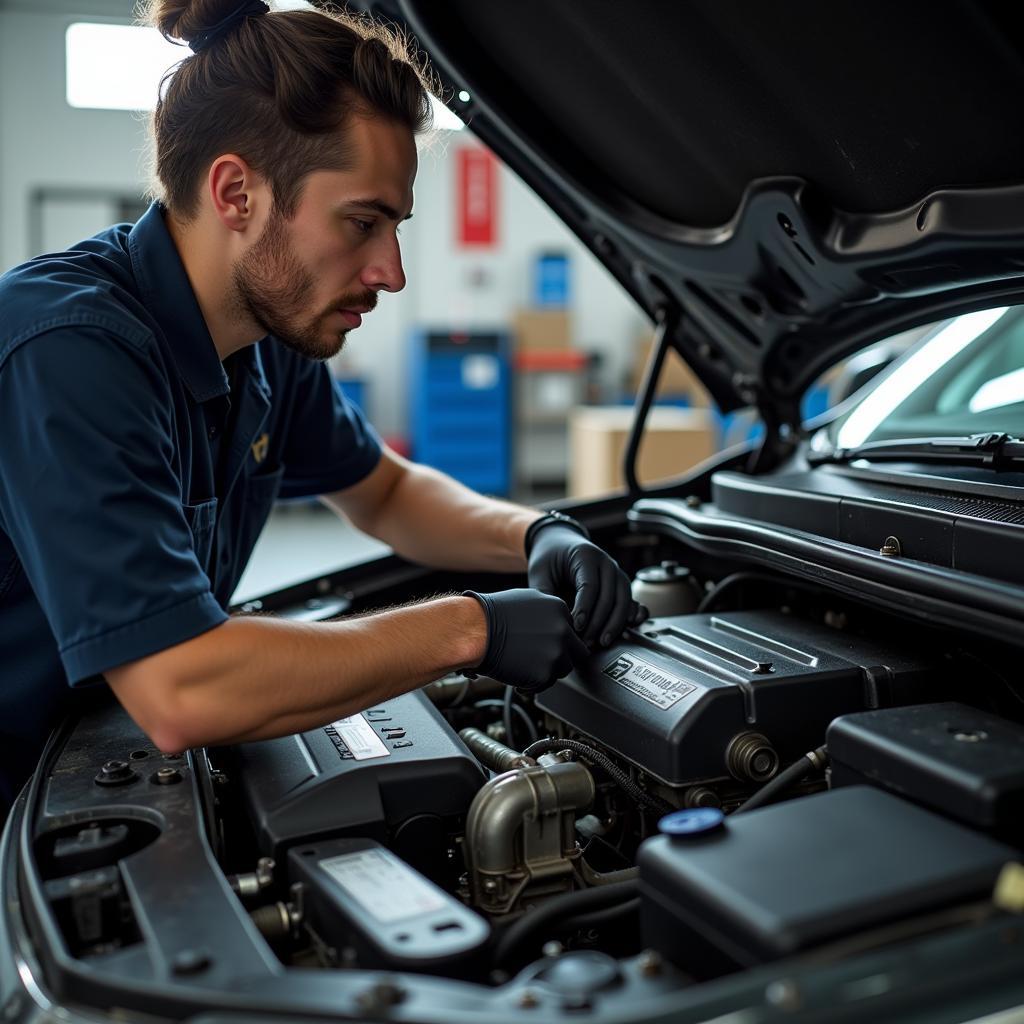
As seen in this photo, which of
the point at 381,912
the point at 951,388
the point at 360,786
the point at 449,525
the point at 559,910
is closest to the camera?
the point at 381,912

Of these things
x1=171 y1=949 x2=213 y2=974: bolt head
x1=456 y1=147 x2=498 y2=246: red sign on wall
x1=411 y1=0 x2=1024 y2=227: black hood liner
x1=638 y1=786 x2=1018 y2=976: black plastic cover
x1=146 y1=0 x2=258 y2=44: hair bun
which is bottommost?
x1=171 y1=949 x2=213 y2=974: bolt head

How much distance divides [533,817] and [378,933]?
27 cm

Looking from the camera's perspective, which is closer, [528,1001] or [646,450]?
[528,1001]

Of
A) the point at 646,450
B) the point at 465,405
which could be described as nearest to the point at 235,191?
the point at 646,450

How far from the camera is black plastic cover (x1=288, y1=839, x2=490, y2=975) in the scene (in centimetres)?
87

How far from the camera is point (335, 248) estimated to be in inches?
55.5

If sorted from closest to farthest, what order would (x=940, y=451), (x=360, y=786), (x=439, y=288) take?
(x=360, y=786)
(x=940, y=451)
(x=439, y=288)

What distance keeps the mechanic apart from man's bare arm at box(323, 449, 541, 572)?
6 cm

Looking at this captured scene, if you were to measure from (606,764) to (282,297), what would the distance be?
2.33 feet

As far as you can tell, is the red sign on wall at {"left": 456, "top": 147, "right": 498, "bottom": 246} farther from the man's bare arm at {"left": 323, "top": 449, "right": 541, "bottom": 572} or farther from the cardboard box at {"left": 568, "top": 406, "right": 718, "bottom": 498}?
the man's bare arm at {"left": 323, "top": 449, "right": 541, "bottom": 572}

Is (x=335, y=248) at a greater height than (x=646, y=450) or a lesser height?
greater

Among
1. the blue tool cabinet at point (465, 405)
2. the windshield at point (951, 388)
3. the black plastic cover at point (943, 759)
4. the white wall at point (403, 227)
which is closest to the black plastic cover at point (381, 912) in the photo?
the black plastic cover at point (943, 759)

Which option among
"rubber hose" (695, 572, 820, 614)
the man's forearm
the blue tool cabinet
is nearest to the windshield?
"rubber hose" (695, 572, 820, 614)

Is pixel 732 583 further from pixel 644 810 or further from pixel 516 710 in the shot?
pixel 644 810
